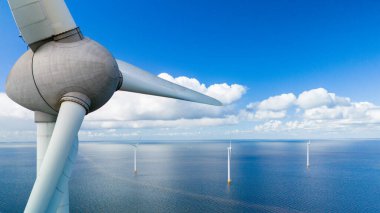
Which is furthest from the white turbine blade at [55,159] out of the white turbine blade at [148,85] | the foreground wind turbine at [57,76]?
the white turbine blade at [148,85]

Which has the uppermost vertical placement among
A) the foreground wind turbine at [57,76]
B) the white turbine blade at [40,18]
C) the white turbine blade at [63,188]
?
the white turbine blade at [40,18]

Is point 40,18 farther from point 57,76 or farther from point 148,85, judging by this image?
point 148,85

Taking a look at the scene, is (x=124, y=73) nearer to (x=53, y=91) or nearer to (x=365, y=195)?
(x=53, y=91)

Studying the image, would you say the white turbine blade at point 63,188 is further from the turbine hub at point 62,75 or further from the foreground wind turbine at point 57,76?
the turbine hub at point 62,75

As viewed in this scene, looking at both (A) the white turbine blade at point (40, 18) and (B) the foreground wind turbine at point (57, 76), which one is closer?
(B) the foreground wind turbine at point (57, 76)

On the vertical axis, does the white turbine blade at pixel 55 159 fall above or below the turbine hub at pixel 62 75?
below

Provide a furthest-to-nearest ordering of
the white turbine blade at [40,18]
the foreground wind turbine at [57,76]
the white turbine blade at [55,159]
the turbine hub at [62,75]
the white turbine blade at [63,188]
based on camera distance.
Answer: the white turbine blade at [63,188], the turbine hub at [62,75], the white turbine blade at [40,18], the foreground wind turbine at [57,76], the white turbine blade at [55,159]

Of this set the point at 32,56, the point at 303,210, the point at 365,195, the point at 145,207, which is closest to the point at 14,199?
the point at 145,207
